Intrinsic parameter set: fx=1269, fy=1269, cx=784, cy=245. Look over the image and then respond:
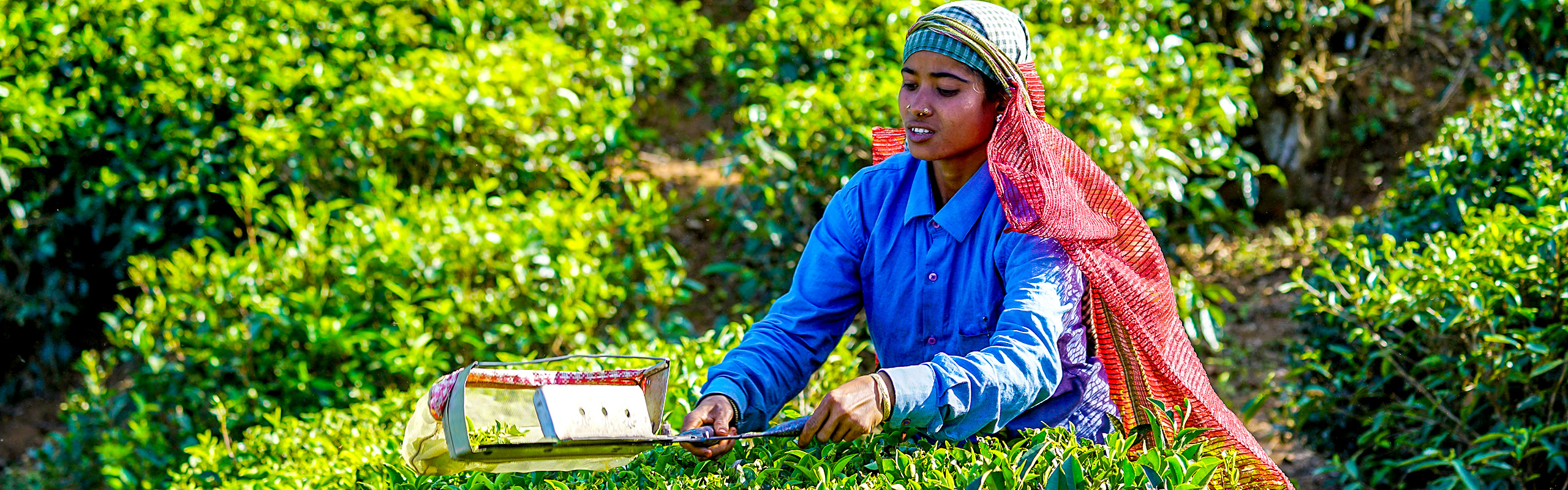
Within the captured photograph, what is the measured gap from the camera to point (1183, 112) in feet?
14.8

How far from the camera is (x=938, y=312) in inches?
89.7

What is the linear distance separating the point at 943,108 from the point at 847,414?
1.96 feet

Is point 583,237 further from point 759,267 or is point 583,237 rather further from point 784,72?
point 784,72

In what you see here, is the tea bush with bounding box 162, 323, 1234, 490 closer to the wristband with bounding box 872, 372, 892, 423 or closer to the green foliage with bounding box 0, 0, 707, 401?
the wristband with bounding box 872, 372, 892, 423

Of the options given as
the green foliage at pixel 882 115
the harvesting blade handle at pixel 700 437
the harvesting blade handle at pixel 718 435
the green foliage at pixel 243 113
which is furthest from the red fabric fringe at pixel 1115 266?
the green foliage at pixel 243 113

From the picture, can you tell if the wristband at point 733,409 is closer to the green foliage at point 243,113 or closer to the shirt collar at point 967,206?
the shirt collar at point 967,206

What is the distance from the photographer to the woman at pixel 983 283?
2.04 metres

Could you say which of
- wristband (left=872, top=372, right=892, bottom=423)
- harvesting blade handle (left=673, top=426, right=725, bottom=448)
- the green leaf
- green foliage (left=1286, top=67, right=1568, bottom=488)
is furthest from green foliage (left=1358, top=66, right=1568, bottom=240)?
harvesting blade handle (left=673, top=426, right=725, bottom=448)

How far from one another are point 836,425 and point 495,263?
2313mm

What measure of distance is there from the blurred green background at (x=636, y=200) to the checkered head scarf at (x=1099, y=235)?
3.12 ft

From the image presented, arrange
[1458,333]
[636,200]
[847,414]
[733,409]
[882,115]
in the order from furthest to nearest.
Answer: [636,200] < [882,115] < [1458,333] < [733,409] < [847,414]

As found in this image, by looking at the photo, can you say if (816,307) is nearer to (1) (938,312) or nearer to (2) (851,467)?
(1) (938,312)

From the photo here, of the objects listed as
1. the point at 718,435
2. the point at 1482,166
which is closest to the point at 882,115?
the point at 1482,166

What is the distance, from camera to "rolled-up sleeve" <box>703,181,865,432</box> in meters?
2.29
